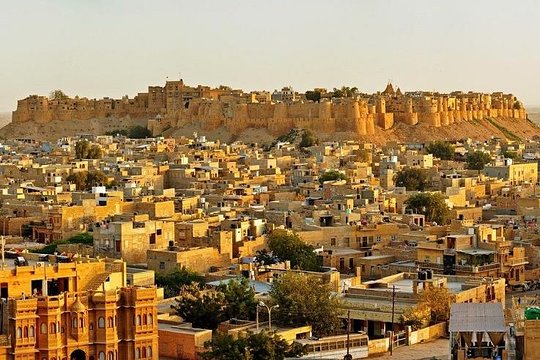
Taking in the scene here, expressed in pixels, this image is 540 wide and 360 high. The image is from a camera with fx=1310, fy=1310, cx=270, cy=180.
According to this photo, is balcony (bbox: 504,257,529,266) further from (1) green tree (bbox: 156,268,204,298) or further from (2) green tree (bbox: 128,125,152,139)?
(2) green tree (bbox: 128,125,152,139)

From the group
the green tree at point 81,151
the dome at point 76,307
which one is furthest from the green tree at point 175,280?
the green tree at point 81,151

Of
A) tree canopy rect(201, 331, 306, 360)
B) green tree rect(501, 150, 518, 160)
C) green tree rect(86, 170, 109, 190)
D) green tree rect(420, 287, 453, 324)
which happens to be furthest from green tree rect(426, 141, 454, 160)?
tree canopy rect(201, 331, 306, 360)

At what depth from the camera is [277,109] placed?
3885 inches

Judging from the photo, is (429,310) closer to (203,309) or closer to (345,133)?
(203,309)

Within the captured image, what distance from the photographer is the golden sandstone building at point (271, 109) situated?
96562 mm

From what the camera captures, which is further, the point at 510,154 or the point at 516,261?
the point at 510,154

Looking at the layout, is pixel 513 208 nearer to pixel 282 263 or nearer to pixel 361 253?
pixel 361 253

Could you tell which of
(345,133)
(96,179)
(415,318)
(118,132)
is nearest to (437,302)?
(415,318)

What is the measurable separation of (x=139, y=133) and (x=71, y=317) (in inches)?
3426

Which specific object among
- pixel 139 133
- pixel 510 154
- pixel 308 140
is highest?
pixel 139 133

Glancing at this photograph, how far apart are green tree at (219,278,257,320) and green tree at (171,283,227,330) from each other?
0.38ft

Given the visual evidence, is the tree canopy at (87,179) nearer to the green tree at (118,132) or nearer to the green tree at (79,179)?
the green tree at (79,179)

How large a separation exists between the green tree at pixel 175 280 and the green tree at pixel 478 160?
38.5 meters

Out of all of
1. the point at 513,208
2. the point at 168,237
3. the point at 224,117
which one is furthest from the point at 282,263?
the point at 224,117
